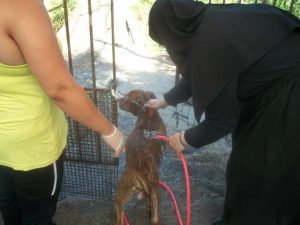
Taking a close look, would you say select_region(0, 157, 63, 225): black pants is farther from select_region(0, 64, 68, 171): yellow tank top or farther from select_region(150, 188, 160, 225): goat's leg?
select_region(150, 188, 160, 225): goat's leg

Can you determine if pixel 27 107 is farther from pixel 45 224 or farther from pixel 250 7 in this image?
pixel 250 7

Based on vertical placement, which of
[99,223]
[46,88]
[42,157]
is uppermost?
[46,88]

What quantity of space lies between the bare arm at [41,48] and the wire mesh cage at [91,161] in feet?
4.91

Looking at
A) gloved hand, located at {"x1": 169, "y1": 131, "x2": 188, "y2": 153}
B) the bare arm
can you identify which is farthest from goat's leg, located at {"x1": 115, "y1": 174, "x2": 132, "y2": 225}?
the bare arm

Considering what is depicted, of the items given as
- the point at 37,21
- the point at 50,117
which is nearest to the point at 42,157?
the point at 50,117

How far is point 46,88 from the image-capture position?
172 cm

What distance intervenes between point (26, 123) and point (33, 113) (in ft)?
0.23

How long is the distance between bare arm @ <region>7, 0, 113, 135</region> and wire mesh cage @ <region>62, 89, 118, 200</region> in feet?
4.91

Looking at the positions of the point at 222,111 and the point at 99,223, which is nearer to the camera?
the point at 222,111

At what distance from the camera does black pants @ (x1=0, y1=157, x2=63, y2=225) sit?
2163mm

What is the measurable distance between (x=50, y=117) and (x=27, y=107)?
7.0 inches

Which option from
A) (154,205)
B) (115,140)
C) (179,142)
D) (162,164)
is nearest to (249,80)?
(179,142)

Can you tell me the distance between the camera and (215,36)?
2.12 meters

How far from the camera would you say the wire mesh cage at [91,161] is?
11.0ft
